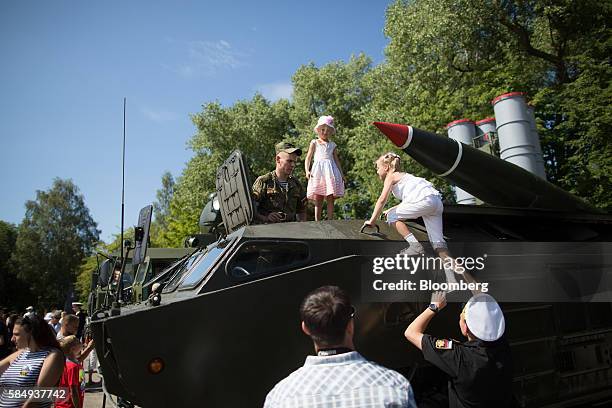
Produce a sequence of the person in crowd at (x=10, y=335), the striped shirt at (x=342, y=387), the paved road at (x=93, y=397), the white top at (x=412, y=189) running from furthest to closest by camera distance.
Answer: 1. the person in crowd at (x=10, y=335)
2. the paved road at (x=93, y=397)
3. the white top at (x=412, y=189)
4. the striped shirt at (x=342, y=387)

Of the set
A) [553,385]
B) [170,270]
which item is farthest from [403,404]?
[170,270]

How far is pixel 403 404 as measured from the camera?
1.81m

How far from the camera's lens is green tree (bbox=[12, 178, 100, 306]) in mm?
49812

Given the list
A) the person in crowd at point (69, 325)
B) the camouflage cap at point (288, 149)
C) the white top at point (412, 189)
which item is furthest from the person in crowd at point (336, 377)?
the person in crowd at point (69, 325)

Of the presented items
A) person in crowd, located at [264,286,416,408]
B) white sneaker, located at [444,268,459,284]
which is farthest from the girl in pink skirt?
person in crowd, located at [264,286,416,408]

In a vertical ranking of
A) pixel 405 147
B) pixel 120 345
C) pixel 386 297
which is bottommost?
pixel 120 345

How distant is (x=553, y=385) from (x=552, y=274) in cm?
103

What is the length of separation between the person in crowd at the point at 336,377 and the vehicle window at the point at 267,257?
2341 millimetres

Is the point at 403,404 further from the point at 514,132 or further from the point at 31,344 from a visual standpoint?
the point at 514,132

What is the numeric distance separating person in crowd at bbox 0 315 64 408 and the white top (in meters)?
3.22

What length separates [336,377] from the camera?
1.85 metres

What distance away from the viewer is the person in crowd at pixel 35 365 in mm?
3680

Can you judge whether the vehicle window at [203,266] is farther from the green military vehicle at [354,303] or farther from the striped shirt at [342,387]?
the striped shirt at [342,387]

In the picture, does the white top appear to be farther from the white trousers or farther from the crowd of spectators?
the crowd of spectators
